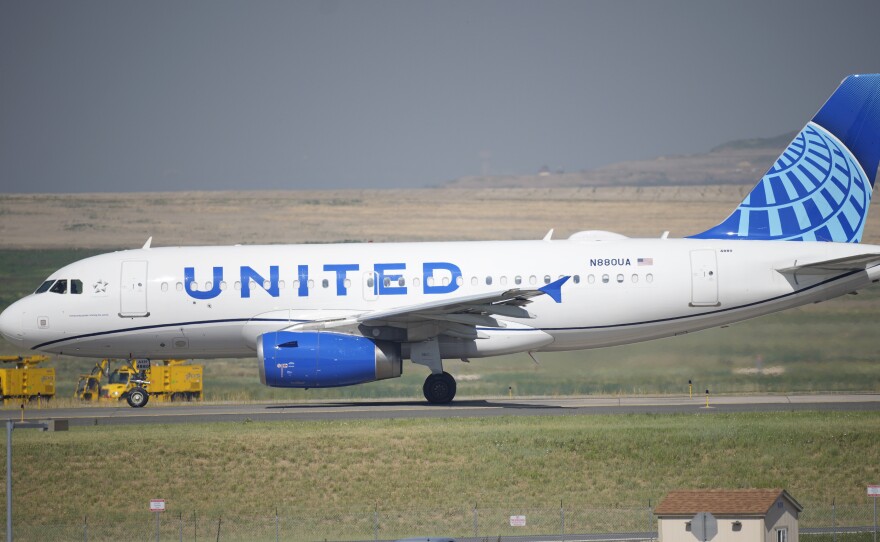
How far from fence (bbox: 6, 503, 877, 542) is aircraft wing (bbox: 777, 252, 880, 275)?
29.2ft

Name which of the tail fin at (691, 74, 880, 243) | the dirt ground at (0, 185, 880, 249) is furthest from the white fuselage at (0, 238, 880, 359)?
the dirt ground at (0, 185, 880, 249)

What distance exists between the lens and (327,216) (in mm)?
113750

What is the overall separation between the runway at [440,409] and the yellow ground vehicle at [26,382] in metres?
3.03

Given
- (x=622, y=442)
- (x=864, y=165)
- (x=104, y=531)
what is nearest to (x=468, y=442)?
(x=622, y=442)

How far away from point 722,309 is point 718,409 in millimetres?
3364

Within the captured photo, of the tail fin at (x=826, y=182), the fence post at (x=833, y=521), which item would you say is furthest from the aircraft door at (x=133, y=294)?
the fence post at (x=833, y=521)

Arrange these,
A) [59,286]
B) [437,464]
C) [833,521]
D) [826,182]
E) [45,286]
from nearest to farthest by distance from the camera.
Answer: [833,521], [437,464], [59,286], [45,286], [826,182]

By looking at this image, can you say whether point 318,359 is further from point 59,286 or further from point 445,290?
point 59,286

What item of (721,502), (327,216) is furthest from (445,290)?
(327,216)

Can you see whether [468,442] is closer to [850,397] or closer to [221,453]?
[221,453]

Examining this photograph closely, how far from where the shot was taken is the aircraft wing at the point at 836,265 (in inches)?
1378

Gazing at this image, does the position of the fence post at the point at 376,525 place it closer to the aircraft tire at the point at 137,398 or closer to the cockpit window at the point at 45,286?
the aircraft tire at the point at 137,398

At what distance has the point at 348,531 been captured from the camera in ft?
88.4

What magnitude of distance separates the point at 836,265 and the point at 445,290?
9957 millimetres
